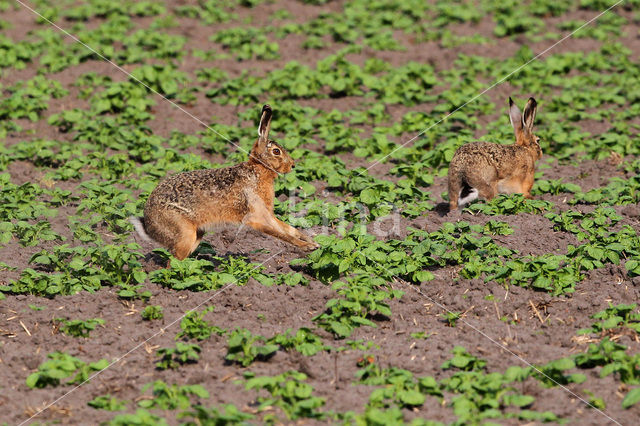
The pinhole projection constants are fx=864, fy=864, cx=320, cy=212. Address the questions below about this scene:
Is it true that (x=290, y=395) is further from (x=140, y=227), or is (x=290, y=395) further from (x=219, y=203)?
(x=140, y=227)

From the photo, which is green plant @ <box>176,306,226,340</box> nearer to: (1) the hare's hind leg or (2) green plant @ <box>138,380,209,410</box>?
(2) green plant @ <box>138,380,209,410</box>

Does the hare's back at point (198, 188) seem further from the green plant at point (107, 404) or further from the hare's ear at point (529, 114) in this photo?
the hare's ear at point (529, 114)

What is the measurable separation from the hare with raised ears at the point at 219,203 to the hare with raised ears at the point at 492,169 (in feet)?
6.16

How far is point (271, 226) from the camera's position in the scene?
8.55 m

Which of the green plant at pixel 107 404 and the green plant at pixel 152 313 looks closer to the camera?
the green plant at pixel 107 404

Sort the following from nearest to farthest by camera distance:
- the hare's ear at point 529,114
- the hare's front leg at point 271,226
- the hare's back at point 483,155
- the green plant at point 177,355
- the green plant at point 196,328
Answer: the green plant at point 177,355 < the green plant at point 196,328 < the hare's front leg at point 271,226 < the hare's back at point 483,155 < the hare's ear at point 529,114

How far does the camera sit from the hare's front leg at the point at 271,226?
8.55 meters

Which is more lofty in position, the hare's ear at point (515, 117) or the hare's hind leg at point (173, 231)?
the hare's ear at point (515, 117)

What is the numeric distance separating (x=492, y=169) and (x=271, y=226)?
8.96 feet

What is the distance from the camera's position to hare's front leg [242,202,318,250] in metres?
8.55

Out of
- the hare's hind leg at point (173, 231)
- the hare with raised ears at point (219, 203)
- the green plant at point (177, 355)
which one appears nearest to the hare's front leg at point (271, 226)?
the hare with raised ears at point (219, 203)

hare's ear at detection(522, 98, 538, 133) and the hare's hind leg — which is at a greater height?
hare's ear at detection(522, 98, 538, 133)

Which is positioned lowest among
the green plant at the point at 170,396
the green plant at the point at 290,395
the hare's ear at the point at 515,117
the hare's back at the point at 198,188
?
the green plant at the point at 170,396

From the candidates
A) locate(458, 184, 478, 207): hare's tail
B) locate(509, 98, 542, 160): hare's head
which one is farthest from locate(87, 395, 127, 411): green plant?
locate(509, 98, 542, 160): hare's head
